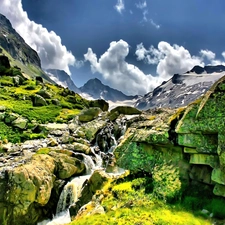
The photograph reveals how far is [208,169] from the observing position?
1475 cm

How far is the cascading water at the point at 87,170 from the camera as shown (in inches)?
1083

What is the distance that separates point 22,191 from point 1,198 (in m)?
2.40

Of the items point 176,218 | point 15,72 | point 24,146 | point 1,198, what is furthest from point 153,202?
point 15,72

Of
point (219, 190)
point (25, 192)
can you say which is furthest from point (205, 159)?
point (25, 192)

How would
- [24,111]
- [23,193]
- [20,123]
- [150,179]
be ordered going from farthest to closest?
[24,111] < [20,123] < [23,193] < [150,179]

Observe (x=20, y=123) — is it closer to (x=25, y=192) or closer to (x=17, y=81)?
(x=25, y=192)

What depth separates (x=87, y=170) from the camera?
1400 inches

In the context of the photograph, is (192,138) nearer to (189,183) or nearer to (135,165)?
(189,183)

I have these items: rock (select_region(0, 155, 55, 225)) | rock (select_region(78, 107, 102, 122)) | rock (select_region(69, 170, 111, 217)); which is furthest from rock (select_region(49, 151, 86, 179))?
rock (select_region(78, 107, 102, 122))

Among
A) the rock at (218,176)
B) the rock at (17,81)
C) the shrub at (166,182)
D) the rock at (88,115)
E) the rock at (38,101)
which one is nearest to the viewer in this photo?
the rock at (218,176)

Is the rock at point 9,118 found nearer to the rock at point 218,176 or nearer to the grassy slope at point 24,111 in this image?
the grassy slope at point 24,111

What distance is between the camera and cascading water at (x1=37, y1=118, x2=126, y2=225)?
27.5 meters

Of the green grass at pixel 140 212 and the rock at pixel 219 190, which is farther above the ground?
the rock at pixel 219 190

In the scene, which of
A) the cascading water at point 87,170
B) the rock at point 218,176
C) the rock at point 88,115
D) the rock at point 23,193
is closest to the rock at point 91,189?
the cascading water at point 87,170
